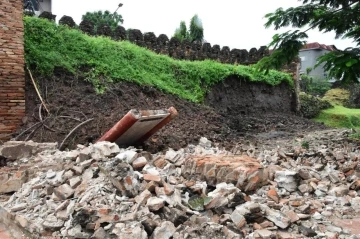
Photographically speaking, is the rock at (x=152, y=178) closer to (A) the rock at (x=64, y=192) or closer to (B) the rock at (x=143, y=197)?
(B) the rock at (x=143, y=197)

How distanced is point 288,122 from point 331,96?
11168 millimetres

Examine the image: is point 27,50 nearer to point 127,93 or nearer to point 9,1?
point 9,1

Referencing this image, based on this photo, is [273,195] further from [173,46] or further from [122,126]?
[173,46]

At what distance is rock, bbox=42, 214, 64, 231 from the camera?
121 inches

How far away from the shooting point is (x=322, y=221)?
307 cm

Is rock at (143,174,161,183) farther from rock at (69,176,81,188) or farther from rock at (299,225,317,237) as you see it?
rock at (299,225,317,237)

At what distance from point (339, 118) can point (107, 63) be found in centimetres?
1176

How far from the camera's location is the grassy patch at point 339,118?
1532cm

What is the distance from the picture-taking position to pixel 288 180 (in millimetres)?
3764

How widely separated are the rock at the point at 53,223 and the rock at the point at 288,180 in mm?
2305

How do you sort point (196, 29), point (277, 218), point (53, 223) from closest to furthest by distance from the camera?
1. point (277, 218)
2. point (53, 223)
3. point (196, 29)

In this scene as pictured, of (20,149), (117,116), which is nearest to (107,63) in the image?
(117,116)

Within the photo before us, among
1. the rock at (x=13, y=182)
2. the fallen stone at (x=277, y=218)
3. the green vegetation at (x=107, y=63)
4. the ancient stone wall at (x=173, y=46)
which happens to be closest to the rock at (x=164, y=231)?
the fallen stone at (x=277, y=218)

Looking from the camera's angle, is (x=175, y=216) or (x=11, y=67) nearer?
(x=175, y=216)
